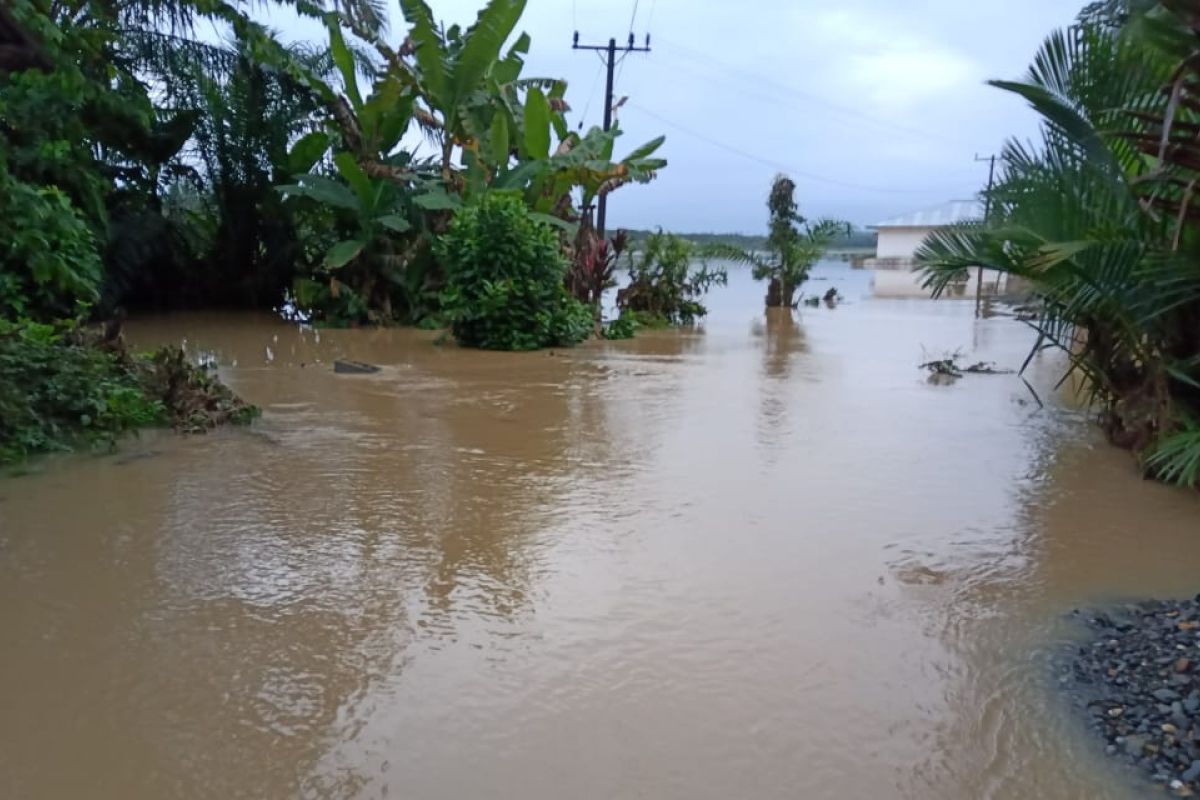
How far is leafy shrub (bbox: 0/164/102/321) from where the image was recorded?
29.0 ft

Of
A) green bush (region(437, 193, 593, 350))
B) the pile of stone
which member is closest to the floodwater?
the pile of stone

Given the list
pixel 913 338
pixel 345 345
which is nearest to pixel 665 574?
pixel 345 345

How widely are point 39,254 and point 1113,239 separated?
898 cm

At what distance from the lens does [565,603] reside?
12.2 ft

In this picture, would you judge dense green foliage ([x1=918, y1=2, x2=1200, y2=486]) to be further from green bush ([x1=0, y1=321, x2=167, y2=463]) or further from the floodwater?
green bush ([x1=0, y1=321, x2=167, y2=463])

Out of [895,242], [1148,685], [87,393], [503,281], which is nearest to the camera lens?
[1148,685]

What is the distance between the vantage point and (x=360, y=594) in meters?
3.75

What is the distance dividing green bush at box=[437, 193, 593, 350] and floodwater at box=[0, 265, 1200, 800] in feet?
15.1

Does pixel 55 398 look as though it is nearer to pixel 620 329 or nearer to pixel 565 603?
pixel 565 603

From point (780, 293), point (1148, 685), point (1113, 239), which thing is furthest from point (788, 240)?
point (1148, 685)

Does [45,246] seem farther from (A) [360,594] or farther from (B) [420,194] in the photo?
(A) [360,594]

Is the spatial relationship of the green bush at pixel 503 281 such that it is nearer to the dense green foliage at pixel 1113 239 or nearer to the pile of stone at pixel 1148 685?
the dense green foliage at pixel 1113 239

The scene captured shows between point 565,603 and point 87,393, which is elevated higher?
point 87,393

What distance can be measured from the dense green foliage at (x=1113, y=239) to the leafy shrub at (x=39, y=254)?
783cm
